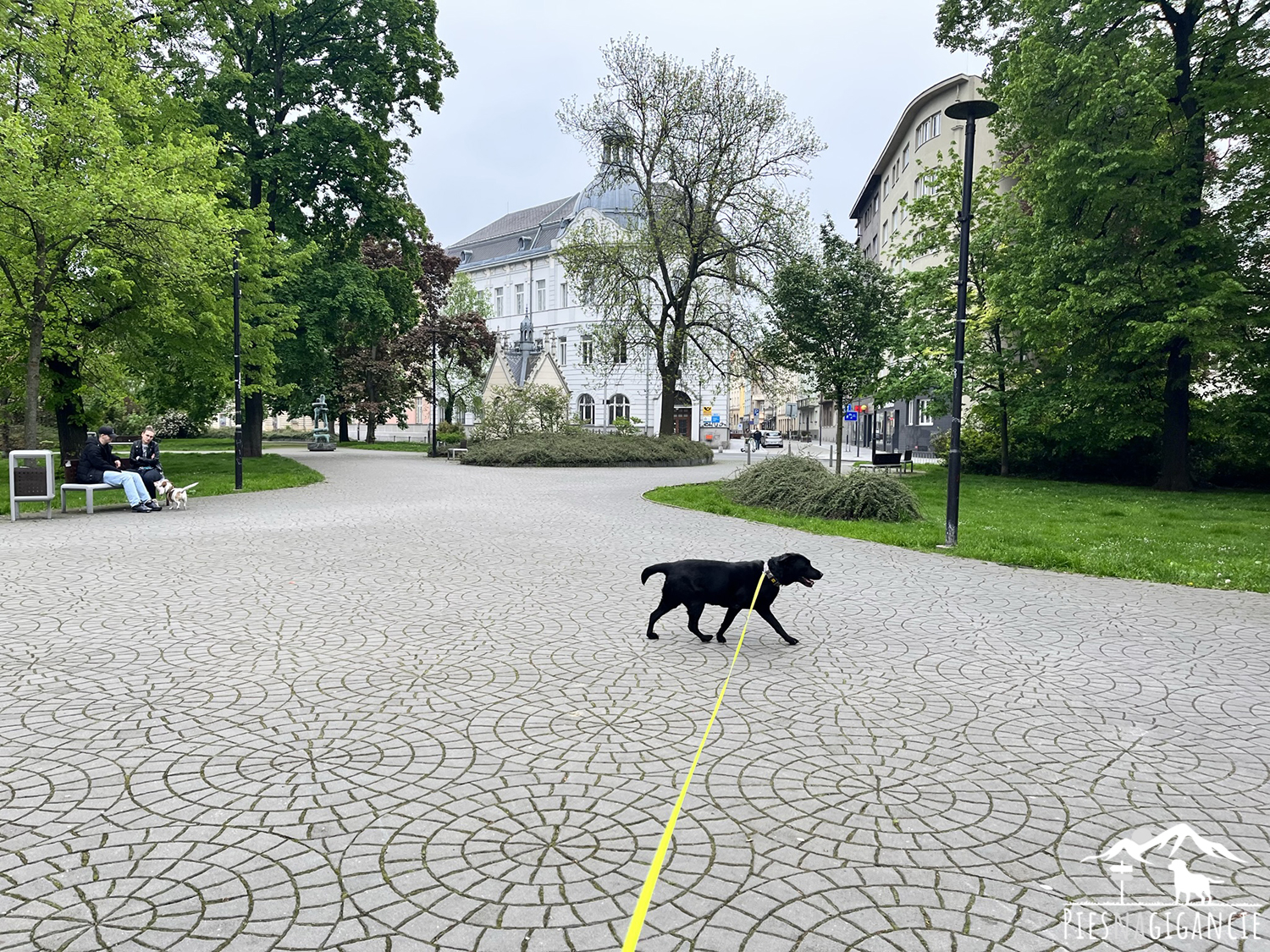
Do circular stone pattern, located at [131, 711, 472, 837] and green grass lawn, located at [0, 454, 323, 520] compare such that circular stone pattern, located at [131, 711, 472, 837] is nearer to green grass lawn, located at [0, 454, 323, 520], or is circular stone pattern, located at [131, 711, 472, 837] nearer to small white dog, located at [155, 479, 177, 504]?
small white dog, located at [155, 479, 177, 504]

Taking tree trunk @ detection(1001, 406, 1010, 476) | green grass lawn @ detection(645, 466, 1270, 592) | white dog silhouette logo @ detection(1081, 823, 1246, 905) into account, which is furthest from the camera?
tree trunk @ detection(1001, 406, 1010, 476)

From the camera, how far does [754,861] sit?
123 inches

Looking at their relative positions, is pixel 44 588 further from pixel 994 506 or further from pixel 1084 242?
pixel 1084 242

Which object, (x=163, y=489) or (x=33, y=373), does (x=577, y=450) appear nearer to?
(x=163, y=489)

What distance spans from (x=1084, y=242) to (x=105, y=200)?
2175 centimetres

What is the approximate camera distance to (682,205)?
32.3 metres

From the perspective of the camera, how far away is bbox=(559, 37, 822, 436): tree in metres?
31.0

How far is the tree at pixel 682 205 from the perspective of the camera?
31.0m

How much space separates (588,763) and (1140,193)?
21.3 metres

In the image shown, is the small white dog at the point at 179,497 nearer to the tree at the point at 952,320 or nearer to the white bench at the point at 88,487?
the white bench at the point at 88,487

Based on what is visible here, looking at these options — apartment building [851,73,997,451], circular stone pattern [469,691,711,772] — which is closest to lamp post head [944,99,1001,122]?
circular stone pattern [469,691,711,772]

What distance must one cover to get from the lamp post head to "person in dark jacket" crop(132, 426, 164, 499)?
14422 millimetres

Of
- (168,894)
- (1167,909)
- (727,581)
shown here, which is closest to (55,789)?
(168,894)

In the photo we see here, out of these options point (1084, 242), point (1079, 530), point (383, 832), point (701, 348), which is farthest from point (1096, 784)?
point (701, 348)
